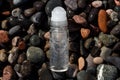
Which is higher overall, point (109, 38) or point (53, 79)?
point (109, 38)

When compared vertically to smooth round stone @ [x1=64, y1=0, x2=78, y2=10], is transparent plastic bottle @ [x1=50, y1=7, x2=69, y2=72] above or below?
below

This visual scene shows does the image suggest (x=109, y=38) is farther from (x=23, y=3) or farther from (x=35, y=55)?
(x=23, y=3)

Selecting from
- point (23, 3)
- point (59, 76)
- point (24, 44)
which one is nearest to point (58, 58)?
point (59, 76)

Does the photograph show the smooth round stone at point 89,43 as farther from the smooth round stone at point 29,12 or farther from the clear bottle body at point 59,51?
the smooth round stone at point 29,12

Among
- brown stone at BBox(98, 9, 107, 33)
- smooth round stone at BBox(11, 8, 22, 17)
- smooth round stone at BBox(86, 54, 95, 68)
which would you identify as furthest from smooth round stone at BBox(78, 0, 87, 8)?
smooth round stone at BBox(11, 8, 22, 17)

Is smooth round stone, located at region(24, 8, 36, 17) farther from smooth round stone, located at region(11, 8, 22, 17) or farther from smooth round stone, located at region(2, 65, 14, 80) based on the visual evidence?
smooth round stone, located at region(2, 65, 14, 80)

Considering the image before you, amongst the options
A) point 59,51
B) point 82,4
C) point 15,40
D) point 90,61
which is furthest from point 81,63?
point 15,40

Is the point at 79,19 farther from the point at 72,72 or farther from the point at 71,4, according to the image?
the point at 72,72
